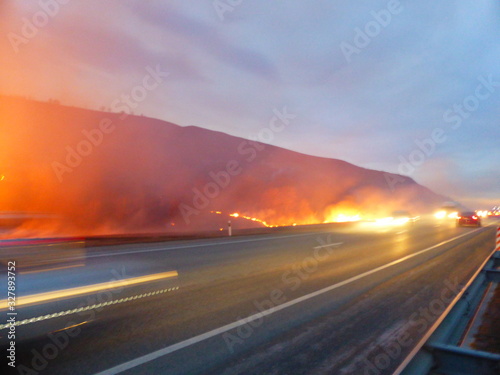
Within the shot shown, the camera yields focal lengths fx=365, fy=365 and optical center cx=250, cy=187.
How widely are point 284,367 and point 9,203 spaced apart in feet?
126

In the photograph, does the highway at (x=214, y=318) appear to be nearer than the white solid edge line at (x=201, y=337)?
No

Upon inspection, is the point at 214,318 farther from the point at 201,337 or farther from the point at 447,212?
the point at 447,212

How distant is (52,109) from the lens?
58.4 metres

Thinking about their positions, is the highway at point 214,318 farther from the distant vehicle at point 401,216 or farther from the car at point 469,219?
the distant vehicle at point 401,216

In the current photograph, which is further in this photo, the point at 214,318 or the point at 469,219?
the point at 469,219

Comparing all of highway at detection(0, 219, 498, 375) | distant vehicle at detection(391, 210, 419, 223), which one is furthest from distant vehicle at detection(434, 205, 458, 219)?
highway at detection(0, 219, 498, 375)

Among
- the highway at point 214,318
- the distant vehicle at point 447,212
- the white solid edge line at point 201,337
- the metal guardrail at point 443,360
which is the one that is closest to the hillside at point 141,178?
the distant vehicle at point 447,212

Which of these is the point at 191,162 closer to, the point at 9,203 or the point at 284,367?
the point at 9,203

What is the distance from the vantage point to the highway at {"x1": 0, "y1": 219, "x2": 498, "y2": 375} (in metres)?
4.72

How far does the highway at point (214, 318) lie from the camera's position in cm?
472

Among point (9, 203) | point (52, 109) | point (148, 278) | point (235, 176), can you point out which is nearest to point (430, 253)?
point (148, 278)

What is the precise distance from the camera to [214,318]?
6.53 m

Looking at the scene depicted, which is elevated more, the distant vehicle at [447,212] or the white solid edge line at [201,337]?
the distant vehicle at [447,212]

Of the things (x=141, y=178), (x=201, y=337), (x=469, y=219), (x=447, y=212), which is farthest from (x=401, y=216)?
(x=201, y=337)
